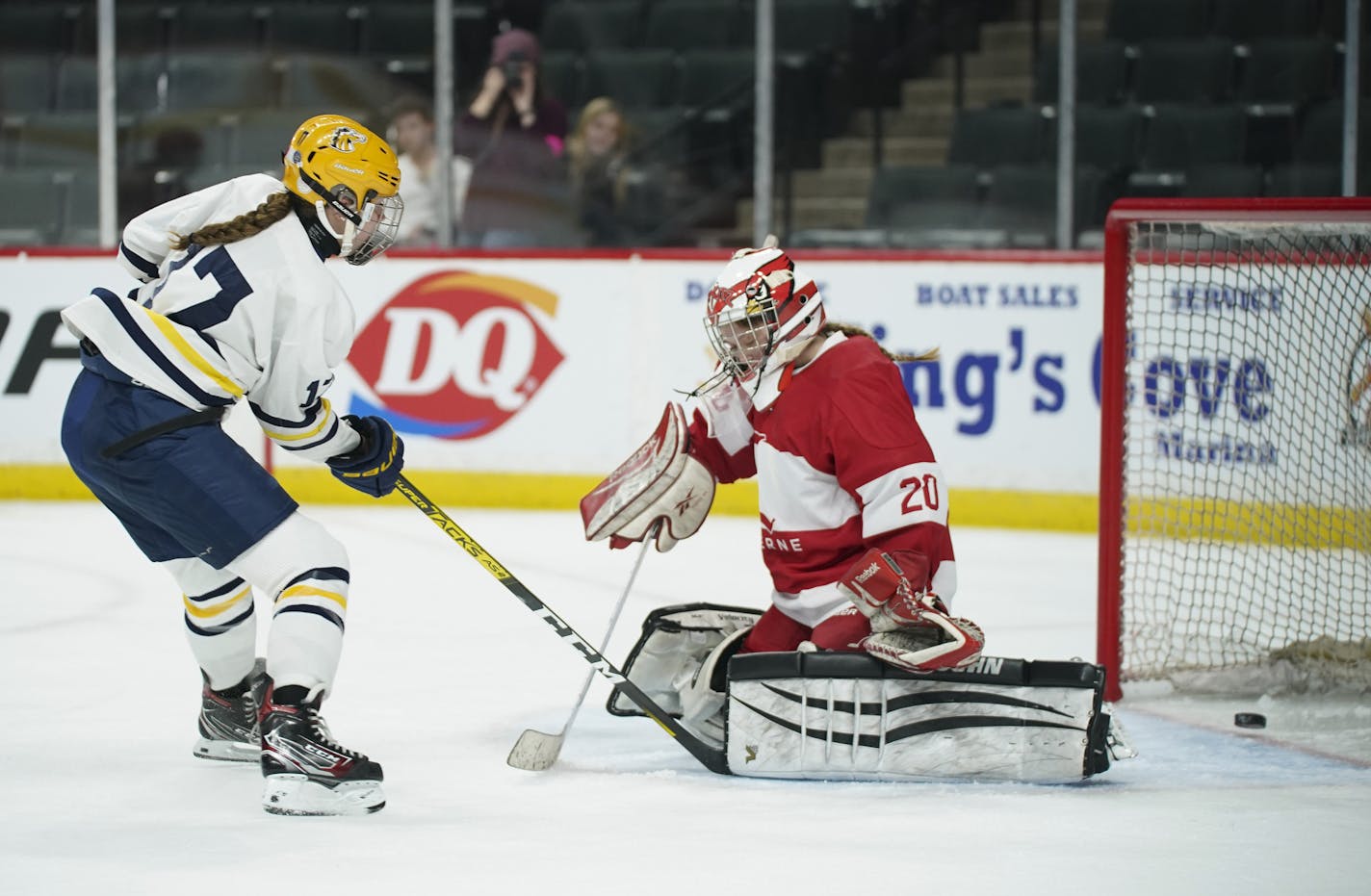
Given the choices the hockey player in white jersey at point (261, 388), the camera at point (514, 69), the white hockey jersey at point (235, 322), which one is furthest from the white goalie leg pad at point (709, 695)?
the camera at point (514, 69)

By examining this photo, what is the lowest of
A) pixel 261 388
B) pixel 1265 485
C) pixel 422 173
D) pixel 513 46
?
pixel 1265 485

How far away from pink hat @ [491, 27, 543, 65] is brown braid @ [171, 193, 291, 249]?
4.04 meters

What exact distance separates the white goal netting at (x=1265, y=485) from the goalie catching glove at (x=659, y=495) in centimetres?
103

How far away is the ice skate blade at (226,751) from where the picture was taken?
3.17m

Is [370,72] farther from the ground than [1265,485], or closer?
farther from the ground

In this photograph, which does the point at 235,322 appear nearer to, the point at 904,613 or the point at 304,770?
the point at 304,770

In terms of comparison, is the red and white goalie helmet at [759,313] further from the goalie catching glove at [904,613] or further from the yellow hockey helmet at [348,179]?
the yellow hockey helmet at [348,179]

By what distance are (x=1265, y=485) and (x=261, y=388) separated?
294 centimetres

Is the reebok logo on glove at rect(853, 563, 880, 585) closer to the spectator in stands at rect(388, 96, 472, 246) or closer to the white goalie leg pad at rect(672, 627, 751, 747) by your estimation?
the white goalie leg pad at rect(672, 627, 751, 747)

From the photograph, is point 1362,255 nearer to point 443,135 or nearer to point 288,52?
point 443,135

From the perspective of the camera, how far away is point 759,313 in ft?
9.84

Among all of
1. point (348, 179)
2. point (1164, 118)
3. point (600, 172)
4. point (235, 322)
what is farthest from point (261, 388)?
point (1164, 118)

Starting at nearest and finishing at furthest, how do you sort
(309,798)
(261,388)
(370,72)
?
(309,798) < (261,388) < (370,72)

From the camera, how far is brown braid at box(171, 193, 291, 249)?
9.29ft
